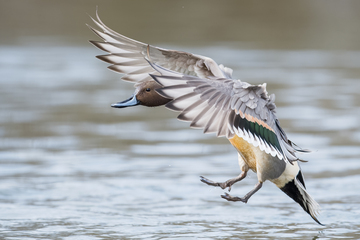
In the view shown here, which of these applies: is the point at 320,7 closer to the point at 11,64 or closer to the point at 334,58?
the point at 334,58

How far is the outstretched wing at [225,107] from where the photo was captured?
4.50 metres

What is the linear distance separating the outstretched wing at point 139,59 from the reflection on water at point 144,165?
1.39 m

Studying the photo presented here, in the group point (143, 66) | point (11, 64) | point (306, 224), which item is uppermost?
point (11, 64)

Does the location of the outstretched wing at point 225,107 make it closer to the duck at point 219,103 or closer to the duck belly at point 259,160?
the duck at point 219,103

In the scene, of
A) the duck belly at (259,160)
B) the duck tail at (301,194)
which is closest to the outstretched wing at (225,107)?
the duck belly at (259,160)

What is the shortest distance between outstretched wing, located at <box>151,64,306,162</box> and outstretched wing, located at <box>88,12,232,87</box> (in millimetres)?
703

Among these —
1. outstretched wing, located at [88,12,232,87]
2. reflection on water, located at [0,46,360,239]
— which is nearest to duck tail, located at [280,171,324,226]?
reflection on water, located at [0,46,360,239]

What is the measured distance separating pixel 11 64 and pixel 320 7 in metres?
11.3

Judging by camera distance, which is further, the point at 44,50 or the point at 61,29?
the point at 61,29

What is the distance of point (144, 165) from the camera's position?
821 centimetres

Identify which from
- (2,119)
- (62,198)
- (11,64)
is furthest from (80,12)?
(62,198)

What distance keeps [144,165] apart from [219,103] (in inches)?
143

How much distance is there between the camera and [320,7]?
22.6 metres

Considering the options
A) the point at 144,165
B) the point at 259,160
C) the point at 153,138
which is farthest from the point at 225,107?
the point at 153,138
